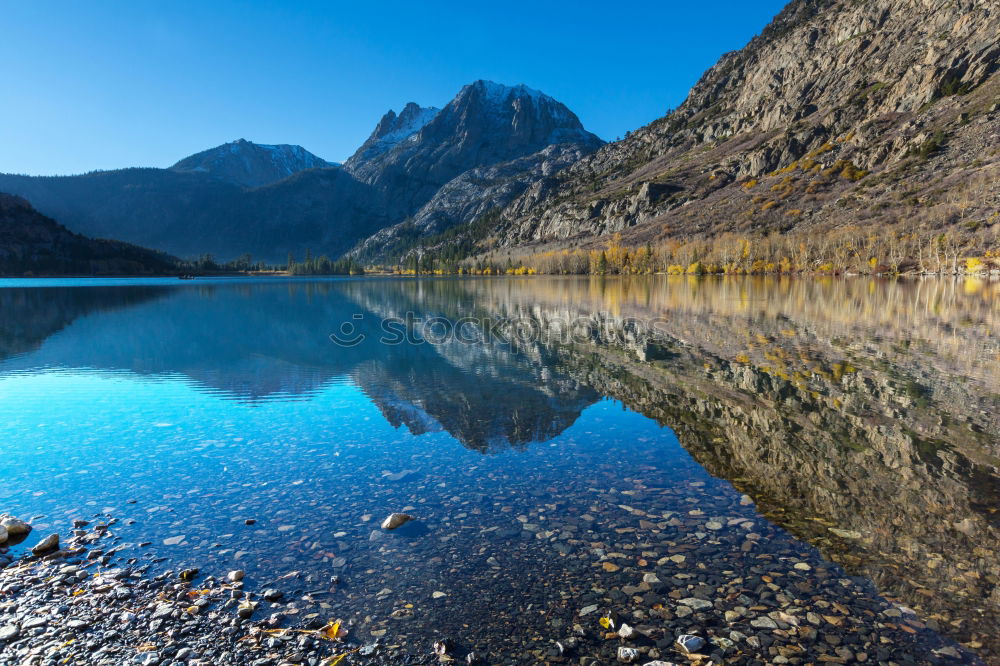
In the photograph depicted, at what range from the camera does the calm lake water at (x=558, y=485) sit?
6047 mm

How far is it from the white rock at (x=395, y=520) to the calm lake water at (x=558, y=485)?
6.9 inches

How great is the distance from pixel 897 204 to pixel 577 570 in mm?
163736

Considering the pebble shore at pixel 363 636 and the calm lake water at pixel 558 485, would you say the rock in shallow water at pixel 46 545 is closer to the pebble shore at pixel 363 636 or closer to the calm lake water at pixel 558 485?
the pebble shore at pixel 363 636

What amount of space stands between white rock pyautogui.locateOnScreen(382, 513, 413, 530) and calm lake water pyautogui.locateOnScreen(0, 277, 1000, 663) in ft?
0.57

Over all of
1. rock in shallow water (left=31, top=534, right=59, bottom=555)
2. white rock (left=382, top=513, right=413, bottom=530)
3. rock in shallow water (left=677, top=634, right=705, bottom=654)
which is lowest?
white rock (left=382, top=513, right=413, bottom=530)

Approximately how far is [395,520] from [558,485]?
333 cm

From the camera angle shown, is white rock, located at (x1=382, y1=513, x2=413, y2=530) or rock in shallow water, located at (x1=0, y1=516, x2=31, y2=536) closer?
rock in shallow water, located at (x1=0, y1=516, x2=31, y2=536)

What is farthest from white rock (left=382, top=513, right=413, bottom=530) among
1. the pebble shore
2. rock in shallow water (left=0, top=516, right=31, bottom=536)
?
rock in shallow water (left=0, top=516, right=31, bottom=536)

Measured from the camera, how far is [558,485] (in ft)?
32.5

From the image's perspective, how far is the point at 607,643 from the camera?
5430 millimetres

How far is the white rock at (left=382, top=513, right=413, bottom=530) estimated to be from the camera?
8141mm

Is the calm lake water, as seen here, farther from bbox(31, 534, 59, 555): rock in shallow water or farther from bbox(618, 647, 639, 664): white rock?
bbox(31, 534, 59, 555): rock in shallow water

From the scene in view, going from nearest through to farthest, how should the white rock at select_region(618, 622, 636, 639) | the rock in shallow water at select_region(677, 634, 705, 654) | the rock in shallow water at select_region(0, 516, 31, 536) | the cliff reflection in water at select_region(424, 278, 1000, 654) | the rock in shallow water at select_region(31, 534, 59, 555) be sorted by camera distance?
the rock in shallow water at select_region(677, 634, 705, 654)
the white rock at select_region(618, 622, 636, 639)
the cliff reflection in water at select_region(424, 278, 1000, 654)
the rock in shallow water at select_region(31, 534, 59, 555)
the rock in shallow water at select_region(0, 516, 31, 536)

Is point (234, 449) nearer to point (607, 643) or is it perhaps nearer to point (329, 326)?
point (607, 643)
